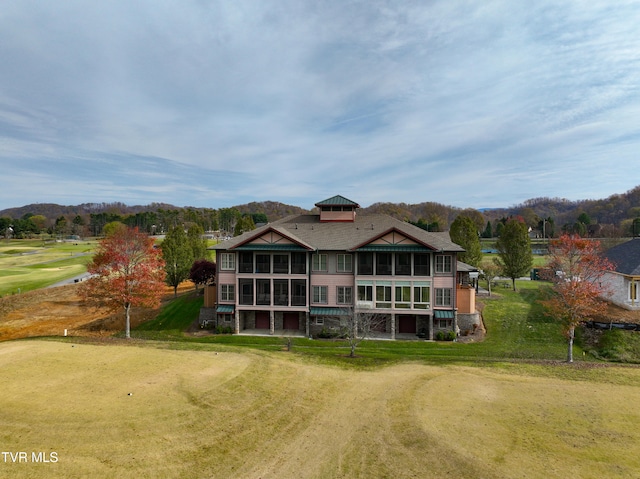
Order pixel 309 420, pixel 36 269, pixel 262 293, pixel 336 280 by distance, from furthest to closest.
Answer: pixel 36 269 → pixel 262 293 → pixel 336 280 → pixel 309 420

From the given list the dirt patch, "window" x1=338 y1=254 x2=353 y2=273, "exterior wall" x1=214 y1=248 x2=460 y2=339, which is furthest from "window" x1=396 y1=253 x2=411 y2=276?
the dirt patch

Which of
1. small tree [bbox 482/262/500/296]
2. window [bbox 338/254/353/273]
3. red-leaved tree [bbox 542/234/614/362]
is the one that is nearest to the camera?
red-leaved tree [bbox 542/234/614/362]

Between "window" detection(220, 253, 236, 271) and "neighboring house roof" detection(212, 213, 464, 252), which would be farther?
"window" detection(220, 253, 236, 271)

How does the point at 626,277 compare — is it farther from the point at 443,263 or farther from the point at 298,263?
the point at 298,263

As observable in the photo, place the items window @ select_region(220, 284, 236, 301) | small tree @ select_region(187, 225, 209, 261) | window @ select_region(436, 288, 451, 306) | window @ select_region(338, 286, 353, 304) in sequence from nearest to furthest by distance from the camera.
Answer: window @ select_region(436, 288, 451, 306) < window @ select_region(338, 286, 353, 304) < window @ select_region(220, 284, 236, 301) < small tree @ select_region(187, 225, 209, 261)

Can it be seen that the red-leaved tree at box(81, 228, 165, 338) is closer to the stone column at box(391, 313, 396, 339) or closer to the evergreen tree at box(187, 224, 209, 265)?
the stone column at box(391, 313, 396, 339)

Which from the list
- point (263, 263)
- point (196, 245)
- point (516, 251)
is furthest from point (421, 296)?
point (196, 245)
